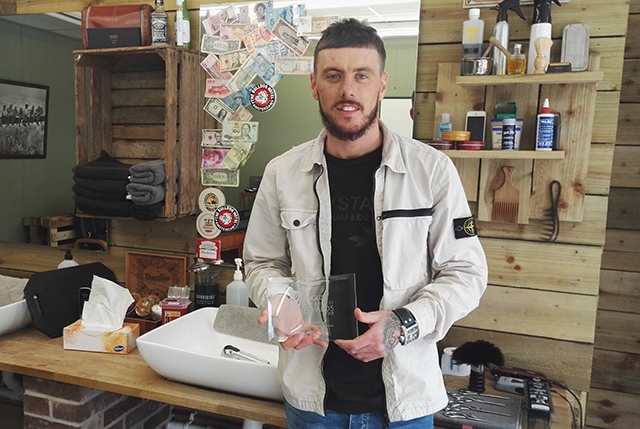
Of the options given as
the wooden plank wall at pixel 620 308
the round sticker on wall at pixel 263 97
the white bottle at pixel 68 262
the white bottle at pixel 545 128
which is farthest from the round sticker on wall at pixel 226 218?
the wooden plank wall at pixel 620 308

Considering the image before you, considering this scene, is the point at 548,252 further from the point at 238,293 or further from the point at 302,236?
the point at 238,293

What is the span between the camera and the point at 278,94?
2.07 metres

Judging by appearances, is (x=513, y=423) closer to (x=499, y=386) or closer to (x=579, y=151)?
(x=499, y=386)

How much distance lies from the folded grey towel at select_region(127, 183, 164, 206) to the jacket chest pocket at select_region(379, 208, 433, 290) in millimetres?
1053

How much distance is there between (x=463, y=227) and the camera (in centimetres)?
131

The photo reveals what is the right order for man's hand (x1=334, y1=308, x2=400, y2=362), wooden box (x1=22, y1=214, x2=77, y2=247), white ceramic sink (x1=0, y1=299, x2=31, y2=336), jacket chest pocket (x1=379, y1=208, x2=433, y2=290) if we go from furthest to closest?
wooden box (x1=22, y1=214, x2=77, y2=247) → white ceramic sink (x1=0, y1=299, x2=31, y2=336) → jacket chest pocket (x1=379, y1=208, x2=433, y2=290) → man's hand (x1=334, y1=308, x2=400, y2=362)

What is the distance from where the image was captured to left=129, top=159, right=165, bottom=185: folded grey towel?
201 cm

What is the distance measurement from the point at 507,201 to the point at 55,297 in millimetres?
1732

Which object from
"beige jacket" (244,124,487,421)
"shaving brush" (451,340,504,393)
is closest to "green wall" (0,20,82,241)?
"beige jacket" (244,124,487,421)

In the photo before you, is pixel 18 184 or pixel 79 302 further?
pixel 18 184

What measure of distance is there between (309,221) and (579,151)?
3.12 feet

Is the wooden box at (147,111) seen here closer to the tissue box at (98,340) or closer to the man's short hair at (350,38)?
the tissue box at (98,340)

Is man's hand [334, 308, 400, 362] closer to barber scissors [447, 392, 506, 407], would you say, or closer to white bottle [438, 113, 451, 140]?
barber scissors [447, 392, 506, 407]

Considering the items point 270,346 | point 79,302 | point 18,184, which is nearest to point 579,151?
point 270,346
